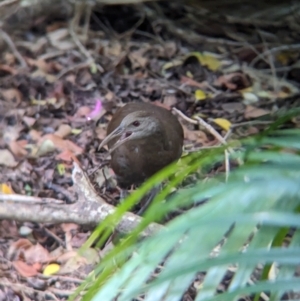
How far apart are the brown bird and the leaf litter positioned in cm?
25

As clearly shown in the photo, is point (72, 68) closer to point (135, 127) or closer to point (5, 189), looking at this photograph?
point (5, 189)

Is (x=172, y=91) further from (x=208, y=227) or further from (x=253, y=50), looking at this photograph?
(x=208, y=227)

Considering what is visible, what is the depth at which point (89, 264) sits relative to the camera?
2957mm

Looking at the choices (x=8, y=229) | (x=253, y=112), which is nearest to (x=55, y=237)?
(x=8, y=229)

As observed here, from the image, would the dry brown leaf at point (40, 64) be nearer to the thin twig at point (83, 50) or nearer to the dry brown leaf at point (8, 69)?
the dry brown leaf at point (8, 69)

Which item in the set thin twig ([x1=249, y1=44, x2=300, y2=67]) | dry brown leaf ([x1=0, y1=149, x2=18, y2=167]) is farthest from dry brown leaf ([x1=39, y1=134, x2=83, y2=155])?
thin twig ([x1=249, y1=44, x2=300, y2=67])

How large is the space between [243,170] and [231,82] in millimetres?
3636

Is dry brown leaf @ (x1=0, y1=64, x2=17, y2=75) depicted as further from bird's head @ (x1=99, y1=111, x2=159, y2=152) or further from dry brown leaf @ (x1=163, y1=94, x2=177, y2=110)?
bird's head @ (x1=99, y1=111, x2=159, y2=152)

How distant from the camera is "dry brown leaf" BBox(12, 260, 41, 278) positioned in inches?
115

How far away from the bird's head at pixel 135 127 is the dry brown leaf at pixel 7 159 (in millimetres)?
852

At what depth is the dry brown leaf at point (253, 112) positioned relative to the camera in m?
4.19

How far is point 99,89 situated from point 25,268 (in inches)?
71.7

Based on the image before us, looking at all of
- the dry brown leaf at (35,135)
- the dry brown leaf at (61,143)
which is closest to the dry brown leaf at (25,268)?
the dry brown leaf at (61,143)

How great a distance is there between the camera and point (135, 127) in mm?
3053
